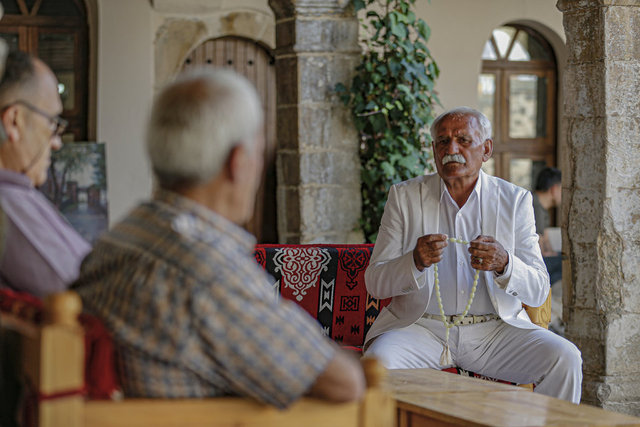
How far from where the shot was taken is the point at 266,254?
4504 mm

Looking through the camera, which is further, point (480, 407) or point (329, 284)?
point (329, 284)

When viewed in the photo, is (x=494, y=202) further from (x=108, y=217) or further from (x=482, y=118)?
(x=108, y=217)

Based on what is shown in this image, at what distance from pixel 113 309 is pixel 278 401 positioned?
354 mm

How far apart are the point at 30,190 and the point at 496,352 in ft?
7.00

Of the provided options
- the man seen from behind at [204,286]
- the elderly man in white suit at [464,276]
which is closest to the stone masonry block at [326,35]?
the elderly man in white suit at [464,276]

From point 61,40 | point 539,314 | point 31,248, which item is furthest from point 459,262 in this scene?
point 61,40

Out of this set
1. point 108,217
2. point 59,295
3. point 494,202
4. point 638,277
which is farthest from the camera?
point 108,217

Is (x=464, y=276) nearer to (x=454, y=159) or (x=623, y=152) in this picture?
(x=454, y=159)

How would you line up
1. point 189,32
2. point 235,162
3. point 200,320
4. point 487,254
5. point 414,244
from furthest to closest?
point 189,32, point 414,244, point 487,254, point 235,162, point 200,320

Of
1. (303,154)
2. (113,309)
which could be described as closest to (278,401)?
(113,309)

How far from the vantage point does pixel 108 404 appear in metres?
1.73

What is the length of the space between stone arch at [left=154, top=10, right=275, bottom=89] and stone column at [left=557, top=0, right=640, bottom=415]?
3813 millimetres

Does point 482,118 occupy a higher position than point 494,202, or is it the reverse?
point 482,118

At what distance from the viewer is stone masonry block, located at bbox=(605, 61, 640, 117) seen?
475 centimetres
